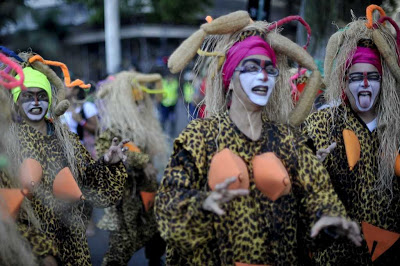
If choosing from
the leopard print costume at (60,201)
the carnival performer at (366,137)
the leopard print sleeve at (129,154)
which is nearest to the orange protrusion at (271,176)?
the carnival performer at (366,137)

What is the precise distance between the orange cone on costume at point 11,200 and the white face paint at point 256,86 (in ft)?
4.51

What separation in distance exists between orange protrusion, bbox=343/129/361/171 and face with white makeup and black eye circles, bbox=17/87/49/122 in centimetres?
211

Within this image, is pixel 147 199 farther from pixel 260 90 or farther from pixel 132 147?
pixel 260 90

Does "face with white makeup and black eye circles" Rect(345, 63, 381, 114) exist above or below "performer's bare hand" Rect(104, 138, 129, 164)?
above

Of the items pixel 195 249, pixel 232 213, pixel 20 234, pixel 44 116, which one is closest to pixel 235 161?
pixel 232 213

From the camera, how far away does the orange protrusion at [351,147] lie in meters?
3.28

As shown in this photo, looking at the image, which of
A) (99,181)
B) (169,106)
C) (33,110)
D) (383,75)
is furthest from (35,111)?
(169,106)

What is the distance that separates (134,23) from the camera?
30547 mm

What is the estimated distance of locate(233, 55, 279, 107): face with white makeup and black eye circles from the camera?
104 inches

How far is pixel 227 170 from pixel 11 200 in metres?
1.18

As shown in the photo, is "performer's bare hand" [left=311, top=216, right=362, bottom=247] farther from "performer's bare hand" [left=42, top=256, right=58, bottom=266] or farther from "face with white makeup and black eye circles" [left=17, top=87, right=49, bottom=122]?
"face with white makeup and black eye circles" [left=17, top=87, right=49, bottom=122]

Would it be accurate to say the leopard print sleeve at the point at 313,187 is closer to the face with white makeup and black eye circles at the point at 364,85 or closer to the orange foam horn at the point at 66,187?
the face with white makeup and black eye circles at the point at 364,85

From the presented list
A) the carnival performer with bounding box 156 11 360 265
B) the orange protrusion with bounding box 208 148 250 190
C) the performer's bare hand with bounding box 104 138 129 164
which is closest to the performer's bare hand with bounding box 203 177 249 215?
the carnival performer with bounding box 156 11 360 265

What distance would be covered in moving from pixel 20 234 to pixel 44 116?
1069mm
